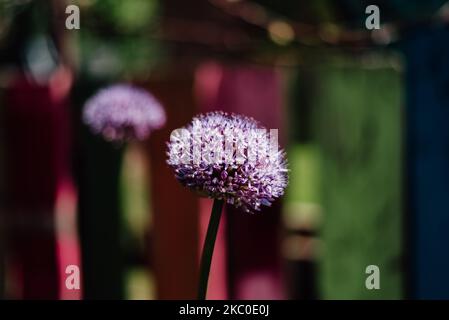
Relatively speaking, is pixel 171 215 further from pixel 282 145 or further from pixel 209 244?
pixel 209 244

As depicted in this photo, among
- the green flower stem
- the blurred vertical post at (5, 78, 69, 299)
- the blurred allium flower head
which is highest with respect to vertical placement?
the blurred vertical post at (5, 78, 69, 299)

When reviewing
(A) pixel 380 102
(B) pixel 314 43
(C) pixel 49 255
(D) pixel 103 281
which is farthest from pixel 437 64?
(C) pixel 49 255

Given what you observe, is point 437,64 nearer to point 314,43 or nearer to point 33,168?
point 314,43

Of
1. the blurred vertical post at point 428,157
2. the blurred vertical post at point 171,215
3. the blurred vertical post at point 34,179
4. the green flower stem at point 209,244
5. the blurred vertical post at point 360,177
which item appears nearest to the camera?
the green flower stem at point 209,244

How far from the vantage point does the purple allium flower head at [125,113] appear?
1421mm

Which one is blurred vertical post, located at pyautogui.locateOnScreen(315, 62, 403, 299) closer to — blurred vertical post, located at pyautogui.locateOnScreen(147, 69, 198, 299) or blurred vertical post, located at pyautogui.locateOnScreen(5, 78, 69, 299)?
blurred vertical post, located at pyautogui.locateOnScreen(147, 69, 198, 299)

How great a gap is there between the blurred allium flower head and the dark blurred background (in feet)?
2.26

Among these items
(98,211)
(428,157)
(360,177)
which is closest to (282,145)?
(360,177)

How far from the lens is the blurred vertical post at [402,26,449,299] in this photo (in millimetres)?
1359

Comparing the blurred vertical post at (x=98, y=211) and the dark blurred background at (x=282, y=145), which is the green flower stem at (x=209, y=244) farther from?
the blurred vertical post at (x=98, y=211)

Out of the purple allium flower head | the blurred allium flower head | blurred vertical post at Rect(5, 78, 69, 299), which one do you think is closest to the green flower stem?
the blurred allium flower head

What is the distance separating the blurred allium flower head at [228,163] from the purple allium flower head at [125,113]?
0.63 meters

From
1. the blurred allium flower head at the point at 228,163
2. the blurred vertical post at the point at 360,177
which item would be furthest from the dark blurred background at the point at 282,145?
the blurred allium flower head at the point at 228,163
